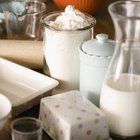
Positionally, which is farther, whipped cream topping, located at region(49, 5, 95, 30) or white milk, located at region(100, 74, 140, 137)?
whipped cream topping, located at region(49, 5, 95, 30)

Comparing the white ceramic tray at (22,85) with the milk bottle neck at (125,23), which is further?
the white ceramic tray at (22,85)

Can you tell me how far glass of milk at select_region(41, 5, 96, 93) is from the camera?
93cm

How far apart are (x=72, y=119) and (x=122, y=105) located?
98mm

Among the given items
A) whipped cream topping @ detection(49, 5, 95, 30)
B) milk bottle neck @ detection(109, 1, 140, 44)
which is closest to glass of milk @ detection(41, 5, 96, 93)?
whipped cream topping @ detection(49, 5, 95, 30)

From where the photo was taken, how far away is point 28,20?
1.22 m

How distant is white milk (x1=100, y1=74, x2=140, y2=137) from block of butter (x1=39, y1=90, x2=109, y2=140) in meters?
0.03

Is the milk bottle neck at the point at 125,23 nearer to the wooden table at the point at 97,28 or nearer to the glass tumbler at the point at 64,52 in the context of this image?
the glass tumbler at the point at 64,52

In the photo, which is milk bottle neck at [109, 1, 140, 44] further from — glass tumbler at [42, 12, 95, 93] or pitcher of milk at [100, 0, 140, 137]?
glass tumbler at [42, 12, 95, 93]

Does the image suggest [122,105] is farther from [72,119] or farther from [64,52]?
[64,52]

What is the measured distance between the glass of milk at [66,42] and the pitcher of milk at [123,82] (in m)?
0.12

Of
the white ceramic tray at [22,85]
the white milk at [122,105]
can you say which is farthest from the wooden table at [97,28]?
the white milk at [122,105]

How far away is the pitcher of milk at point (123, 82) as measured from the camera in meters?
0.80

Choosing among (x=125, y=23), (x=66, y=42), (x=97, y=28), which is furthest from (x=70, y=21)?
(x=97, y=28)

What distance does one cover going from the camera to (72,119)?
0.77m
